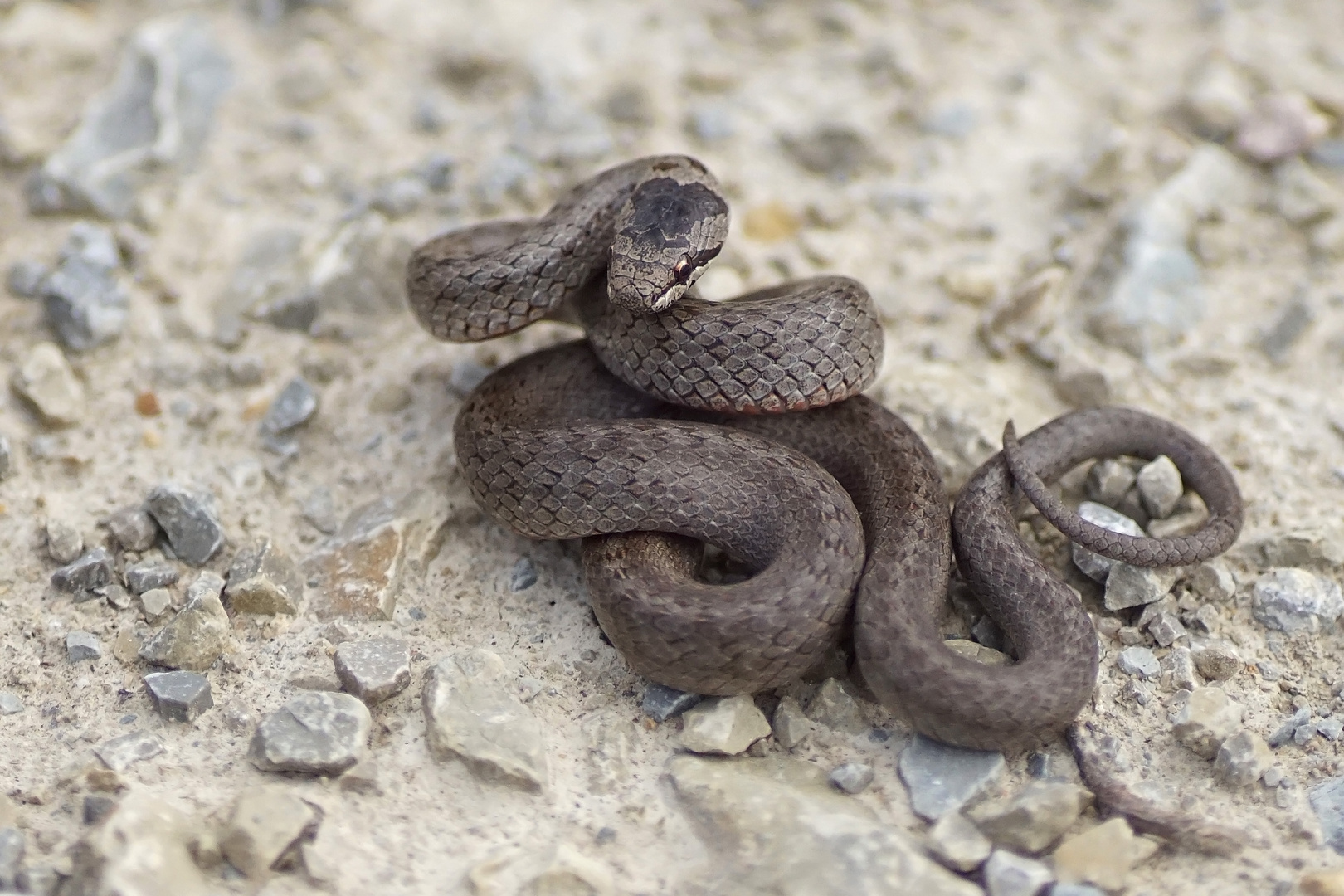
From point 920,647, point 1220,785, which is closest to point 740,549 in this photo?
point 920,647

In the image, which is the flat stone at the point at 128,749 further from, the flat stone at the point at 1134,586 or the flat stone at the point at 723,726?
the flat stone at the point at 1134,586

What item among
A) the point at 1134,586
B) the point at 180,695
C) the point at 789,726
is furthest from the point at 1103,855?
the point at 180,695

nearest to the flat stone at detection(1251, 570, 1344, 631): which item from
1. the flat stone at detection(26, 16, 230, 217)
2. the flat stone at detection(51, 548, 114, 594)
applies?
the flat stone at detection(51, 548, 114, 594)

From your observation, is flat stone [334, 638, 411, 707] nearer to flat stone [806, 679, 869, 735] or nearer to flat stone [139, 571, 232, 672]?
flat stone [139, 571, 232, 672]

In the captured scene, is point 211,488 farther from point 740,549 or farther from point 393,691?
point 740,549

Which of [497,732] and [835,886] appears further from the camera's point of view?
[497,732]

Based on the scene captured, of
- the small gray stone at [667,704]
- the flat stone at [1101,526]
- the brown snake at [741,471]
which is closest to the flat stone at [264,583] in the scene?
the brown snake at [741,471]
